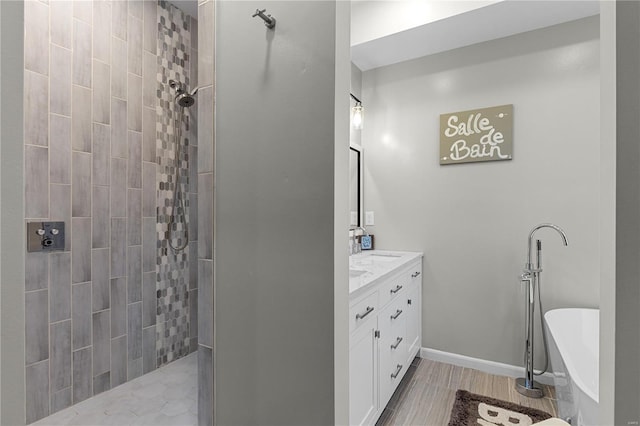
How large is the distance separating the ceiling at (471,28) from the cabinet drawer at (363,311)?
1985 mm

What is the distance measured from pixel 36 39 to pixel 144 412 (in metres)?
2.18

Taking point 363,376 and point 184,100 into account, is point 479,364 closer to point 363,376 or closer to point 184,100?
point 363,376

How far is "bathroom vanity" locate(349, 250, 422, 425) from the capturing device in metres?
1.52

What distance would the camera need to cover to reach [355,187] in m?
2.98

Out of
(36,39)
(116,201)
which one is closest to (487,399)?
(116,201)

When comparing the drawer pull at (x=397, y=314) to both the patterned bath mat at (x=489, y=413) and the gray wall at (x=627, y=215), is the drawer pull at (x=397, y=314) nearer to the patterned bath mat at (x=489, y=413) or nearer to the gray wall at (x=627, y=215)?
the patterned bath mat at (x=489, y=413)

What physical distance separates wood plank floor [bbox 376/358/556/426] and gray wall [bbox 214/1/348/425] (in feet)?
3.46

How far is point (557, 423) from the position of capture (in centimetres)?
80

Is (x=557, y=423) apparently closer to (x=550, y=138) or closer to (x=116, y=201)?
(x=550, y=138)

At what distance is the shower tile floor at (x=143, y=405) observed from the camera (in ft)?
5.76

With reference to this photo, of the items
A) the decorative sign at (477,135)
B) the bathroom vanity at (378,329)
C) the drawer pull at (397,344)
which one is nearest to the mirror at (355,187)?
the bathroom vanity at (378,329)

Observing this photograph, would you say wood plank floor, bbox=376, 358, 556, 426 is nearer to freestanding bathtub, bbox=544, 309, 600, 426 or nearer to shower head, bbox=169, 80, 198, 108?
freestanding bathtub, bbox=544, 309, 600, 426

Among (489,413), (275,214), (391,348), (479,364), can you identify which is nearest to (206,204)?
(275,214)

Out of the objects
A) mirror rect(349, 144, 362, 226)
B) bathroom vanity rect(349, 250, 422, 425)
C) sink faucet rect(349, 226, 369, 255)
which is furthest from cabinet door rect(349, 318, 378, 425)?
mirror rect(349, 144, 362, 226)
